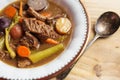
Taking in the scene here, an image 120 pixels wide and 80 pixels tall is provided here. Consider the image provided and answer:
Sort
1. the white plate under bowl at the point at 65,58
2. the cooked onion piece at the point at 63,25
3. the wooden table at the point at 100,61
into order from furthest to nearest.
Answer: the cooked onion piece at the point at 63,25
the wooden table at the point at 100,61
the white plate under bowl at the point at 65,58

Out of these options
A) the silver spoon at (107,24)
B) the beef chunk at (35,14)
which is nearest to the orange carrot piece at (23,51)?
the beef chunk at (35,14)

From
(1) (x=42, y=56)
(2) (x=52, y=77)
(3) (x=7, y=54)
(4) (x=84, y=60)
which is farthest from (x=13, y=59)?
(4) (x=84, y=60)

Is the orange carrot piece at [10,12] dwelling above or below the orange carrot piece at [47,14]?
above

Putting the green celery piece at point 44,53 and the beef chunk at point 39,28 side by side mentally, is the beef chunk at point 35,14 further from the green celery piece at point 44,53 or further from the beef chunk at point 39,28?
the green celery piece at point 44,53

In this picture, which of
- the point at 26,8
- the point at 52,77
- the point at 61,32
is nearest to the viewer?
the point at 52,77

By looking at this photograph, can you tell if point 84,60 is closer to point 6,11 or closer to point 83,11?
point 83,11

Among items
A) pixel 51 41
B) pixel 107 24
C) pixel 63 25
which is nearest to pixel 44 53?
pixel 51 41

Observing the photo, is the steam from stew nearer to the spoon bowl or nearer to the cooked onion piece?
the cooked onion piece
